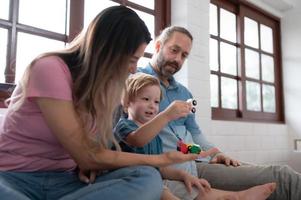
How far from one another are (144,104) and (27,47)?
70cm

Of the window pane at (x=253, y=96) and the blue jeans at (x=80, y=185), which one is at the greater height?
the window pane at (x=253, y=96)

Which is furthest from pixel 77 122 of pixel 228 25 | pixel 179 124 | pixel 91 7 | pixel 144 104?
pixel 228 25

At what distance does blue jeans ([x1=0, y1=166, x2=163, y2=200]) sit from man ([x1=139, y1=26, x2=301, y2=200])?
1.45ft

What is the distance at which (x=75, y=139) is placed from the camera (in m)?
0.86

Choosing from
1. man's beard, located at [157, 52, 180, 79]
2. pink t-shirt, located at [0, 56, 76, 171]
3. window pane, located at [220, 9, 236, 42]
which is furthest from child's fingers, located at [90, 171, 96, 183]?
window pane, located at [220, 9, 236, 42]

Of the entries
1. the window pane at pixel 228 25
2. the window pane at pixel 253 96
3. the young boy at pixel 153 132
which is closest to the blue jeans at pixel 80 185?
the young boy at pixel 153 132

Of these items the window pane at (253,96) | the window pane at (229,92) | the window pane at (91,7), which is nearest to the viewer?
the window pane at (91,7)

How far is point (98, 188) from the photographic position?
0.79m

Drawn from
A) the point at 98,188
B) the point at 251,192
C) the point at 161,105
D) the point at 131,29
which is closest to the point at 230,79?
the point at 161,105

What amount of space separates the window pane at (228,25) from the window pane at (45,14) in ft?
4.53

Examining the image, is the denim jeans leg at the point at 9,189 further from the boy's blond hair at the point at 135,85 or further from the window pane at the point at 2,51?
the window pane at the point at 2,51

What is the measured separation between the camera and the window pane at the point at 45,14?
5.13 feet

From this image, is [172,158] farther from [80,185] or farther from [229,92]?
[229,92]

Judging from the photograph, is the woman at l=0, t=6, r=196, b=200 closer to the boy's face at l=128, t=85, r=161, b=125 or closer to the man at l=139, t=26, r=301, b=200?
the boy's face at l=128, t=85, r=161, b=125
